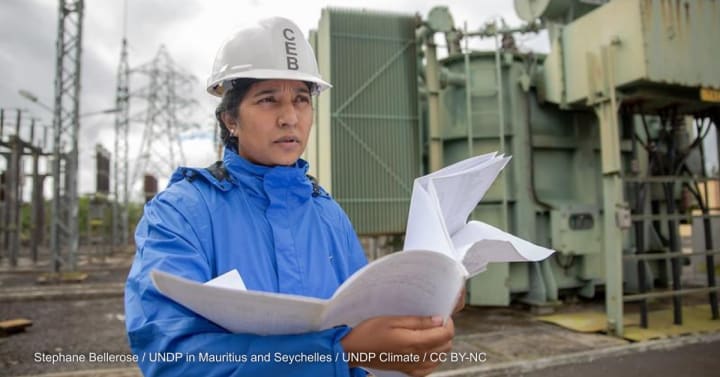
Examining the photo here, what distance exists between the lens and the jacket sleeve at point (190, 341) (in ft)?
3.23

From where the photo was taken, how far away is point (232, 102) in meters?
1.48

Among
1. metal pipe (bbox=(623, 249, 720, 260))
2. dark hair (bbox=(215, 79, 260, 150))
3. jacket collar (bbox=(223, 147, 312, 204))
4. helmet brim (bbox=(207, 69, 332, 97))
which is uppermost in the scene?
helmet brim (bbox=(207, 69, 332, 97))

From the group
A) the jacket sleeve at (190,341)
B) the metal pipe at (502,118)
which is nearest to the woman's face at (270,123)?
the jacket sleeve at (190,341)

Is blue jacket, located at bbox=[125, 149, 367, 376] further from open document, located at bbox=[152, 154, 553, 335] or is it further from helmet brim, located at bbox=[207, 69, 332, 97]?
helmet brim, located at bbox=[207, 69, 332, 97]

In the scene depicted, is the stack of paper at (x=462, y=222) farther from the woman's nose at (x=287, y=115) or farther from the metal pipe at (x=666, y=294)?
the metal pipe at (x=666, y=294)

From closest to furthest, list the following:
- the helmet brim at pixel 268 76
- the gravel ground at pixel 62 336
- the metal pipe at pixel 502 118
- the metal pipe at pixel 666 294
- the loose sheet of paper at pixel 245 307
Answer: the loose sheet of paper at pixel 245 307, the helmet brim at pixel 268 76, the gravel ground at pixel 62 336, the metal pipe at pixel 666 294, the metal pipe at pixel 502 118

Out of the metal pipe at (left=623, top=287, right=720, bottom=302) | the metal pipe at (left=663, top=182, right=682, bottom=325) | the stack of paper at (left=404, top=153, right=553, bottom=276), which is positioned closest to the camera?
the stack of paper at (left=404, top=153, right=553, bottom=276)

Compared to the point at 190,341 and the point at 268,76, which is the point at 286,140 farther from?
the point at 190,341

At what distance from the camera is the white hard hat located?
4.66ft

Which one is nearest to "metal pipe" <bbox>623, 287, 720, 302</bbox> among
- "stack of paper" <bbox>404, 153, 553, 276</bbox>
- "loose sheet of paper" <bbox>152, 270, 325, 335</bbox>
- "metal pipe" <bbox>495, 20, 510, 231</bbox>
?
"metal pipe" <bbox>495, 20, 510, 231</bbox>

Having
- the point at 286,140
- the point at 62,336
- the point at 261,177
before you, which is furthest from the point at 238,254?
the point at 62,336

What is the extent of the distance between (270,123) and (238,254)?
1.41 feet

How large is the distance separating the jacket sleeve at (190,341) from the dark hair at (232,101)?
53cm

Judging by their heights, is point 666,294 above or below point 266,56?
below
